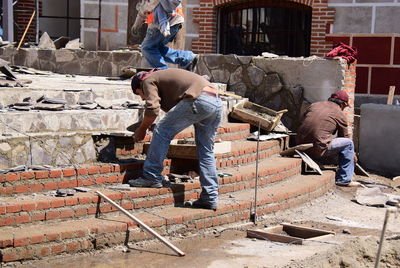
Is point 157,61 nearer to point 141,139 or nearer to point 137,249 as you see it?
point 141,139

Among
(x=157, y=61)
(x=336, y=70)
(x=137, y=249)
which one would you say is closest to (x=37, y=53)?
(x=157, y=61)

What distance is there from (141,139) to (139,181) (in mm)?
413

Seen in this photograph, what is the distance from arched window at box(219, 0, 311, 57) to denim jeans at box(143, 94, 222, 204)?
9.36 metres

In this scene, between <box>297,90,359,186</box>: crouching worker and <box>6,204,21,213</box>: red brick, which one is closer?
<box>6,204,21,213</box>: red brick

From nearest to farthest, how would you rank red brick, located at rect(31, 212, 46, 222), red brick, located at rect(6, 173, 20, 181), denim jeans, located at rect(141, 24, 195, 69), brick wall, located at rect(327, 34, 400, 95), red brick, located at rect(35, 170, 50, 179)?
red brick, located at rect(31, 212, 46, 222) → red brick, located at rect(6, 173, 20, 181) → red brick, located at rect(35, 170, 50, 179) → denim jeans, located at rect(141, 24, 195, 69) → brick wall, located at rect(327, 34, 400, 95)

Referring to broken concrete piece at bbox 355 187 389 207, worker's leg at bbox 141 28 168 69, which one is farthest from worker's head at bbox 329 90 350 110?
worker's leg at bbox 141 28 168 69

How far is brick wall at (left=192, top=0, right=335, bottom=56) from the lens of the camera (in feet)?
50.0

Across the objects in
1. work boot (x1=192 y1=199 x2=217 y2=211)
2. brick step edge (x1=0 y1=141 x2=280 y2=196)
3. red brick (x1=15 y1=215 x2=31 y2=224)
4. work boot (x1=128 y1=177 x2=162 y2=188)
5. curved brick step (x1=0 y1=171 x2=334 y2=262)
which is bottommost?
curved brick step (x1=0 y1=171 x2=334 y2=262)

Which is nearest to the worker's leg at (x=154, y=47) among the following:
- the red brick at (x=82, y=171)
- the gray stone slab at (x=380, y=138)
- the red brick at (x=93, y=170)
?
the red brick at (x=93, y=170)

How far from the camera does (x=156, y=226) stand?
21.7 ft

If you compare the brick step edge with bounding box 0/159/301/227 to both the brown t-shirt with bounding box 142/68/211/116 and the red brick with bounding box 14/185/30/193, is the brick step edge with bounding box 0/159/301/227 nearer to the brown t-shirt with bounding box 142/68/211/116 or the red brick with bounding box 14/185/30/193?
the red brick with bounding box 14/185/30/193

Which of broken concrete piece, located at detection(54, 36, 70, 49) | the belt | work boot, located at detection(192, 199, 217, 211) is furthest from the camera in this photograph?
broken concrete piece, located at detection(54, 36, 70, 49)

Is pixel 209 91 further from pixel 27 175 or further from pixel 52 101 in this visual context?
pixel 52 101

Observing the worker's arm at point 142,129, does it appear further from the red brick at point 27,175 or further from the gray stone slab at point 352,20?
the gray stone slab at point 352,20
